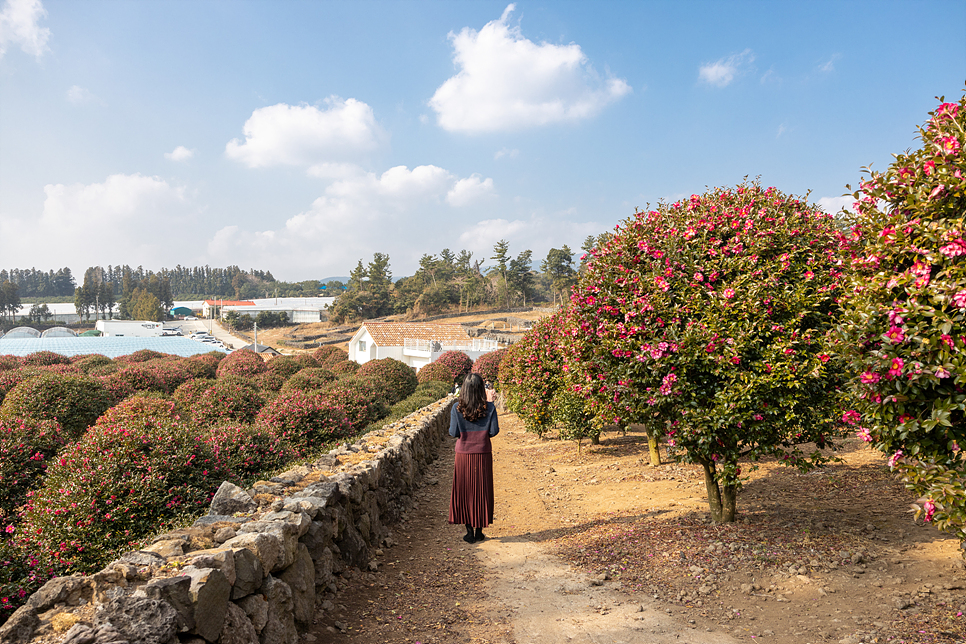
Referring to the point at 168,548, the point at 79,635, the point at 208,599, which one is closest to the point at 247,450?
the point at 168,548

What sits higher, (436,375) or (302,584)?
(302,584)

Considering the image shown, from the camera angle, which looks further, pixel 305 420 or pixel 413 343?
pixel 413 343

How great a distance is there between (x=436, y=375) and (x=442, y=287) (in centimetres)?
5924

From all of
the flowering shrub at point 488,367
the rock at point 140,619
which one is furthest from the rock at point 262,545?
the flowering shrub at point 488,367

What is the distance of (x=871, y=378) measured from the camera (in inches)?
145

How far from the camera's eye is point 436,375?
25250 mm

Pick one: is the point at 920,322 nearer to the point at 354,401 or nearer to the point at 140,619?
the point at 140,619

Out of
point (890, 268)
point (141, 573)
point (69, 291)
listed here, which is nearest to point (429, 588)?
point (141, 573)

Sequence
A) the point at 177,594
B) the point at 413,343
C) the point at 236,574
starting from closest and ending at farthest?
the point at 177,594, the point at 236,574, the point at 413,343

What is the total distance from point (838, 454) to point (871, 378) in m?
6.98

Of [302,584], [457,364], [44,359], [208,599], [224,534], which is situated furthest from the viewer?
[457,364]

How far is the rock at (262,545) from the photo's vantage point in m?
3.65

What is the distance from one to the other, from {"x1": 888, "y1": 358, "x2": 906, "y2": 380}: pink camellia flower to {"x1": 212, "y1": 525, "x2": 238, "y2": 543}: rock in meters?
4.76

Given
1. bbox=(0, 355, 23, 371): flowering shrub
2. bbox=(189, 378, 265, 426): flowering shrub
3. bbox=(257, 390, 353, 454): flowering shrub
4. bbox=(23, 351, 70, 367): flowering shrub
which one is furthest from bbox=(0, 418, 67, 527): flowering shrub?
bbox=(23, 351, 70, 367): flowering shrub
